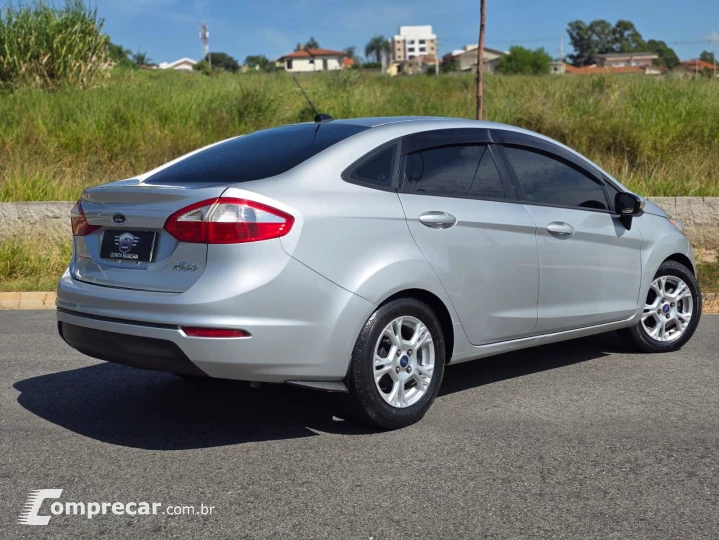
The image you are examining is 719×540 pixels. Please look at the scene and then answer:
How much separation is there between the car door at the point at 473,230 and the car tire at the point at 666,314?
150 cm

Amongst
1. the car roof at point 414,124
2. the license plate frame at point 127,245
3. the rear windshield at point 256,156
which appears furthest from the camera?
the car roof at point 414,124

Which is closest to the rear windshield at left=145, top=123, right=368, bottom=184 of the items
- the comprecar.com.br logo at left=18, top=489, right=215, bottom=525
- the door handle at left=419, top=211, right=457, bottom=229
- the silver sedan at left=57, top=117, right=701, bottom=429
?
the silver sedan at left=57, top=117, right=701, bottom=429

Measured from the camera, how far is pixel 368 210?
189 inches

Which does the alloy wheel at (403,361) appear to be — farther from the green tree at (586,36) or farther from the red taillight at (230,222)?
the green tree at (586,36)

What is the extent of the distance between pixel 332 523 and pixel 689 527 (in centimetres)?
143

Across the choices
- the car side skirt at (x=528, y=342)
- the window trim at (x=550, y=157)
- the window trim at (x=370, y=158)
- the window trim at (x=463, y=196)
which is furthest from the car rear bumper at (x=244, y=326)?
the window trim at (x=550, y=157)

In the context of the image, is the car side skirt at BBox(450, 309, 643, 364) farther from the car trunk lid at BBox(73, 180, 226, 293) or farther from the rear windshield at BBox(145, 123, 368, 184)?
the car trunk lid at BBox(73, 180, 226, 293)

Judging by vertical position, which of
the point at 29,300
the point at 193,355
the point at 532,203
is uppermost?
the point at 532,203

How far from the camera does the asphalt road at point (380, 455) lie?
12.2 feet

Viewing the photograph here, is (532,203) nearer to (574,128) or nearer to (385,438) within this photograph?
(385,438)

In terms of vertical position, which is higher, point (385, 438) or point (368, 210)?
point (368, 210)

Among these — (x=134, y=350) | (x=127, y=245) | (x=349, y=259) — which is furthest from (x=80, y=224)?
(x=349, y=259)

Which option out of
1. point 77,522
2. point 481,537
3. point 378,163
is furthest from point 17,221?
point 481,537

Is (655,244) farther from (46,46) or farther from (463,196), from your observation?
(46,46)
